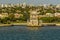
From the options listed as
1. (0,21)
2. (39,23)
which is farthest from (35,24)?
(0,21)

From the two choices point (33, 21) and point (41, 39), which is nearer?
point (41, 39)

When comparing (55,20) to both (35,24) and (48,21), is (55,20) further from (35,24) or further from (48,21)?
(35,24)

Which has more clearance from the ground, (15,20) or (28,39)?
(28,39)

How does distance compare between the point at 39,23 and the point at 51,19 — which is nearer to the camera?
the point at 39,23

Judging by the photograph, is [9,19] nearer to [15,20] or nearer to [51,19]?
[15,20]

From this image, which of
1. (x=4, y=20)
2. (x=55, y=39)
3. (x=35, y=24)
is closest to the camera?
(x=55, y=39)

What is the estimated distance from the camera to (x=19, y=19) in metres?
92.1

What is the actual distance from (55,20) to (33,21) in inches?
499

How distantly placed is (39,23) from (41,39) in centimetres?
3604

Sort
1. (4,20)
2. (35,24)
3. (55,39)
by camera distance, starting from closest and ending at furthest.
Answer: (55,39)
(35,24)
(4,20)

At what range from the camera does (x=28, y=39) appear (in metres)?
42.7

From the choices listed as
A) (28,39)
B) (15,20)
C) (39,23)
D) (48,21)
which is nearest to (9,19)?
(15,20)

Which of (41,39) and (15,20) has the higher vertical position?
(41,39)

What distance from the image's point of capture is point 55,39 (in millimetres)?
41844
